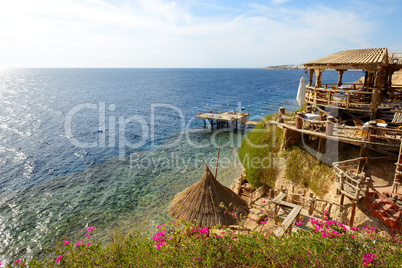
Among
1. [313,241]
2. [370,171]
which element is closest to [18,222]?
[313,241]

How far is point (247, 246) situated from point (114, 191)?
60.7 feet

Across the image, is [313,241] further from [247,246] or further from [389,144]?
[389,144]

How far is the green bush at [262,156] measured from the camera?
56.6 ft

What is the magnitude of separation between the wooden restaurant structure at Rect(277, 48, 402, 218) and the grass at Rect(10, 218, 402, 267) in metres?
3.39

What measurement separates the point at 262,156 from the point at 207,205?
8.54 m

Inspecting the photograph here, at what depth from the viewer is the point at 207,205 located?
10.8 meters

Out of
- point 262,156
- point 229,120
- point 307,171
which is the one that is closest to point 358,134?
point 307,171

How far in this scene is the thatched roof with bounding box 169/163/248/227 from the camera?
34.9ft

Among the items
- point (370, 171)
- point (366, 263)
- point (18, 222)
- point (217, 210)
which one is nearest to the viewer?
point (366, 263)

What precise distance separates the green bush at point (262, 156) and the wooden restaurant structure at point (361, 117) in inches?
55.3

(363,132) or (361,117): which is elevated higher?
(361,117)

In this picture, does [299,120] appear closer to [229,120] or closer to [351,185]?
[351,185]

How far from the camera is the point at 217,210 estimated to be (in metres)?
10.7

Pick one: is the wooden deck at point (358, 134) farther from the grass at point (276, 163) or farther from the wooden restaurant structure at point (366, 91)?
the grass at point (276, 163)
